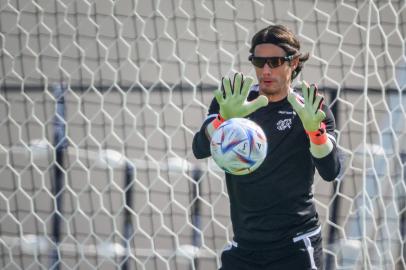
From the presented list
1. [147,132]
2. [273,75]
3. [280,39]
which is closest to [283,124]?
[273,75]

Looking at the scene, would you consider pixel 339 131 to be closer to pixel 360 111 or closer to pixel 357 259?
pixel 360 111

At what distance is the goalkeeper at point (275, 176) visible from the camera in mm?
2342

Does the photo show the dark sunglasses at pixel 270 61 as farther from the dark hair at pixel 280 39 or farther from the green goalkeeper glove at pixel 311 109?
the green goalkeeper glove at pixel 311 109

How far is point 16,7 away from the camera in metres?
3.54

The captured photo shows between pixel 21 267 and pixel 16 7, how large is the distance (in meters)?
1.22

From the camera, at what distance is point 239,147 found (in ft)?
7.33

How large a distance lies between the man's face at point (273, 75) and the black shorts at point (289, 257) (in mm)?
465

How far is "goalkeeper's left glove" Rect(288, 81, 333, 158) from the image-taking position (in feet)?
7.26

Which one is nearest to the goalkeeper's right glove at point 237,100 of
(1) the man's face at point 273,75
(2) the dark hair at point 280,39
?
(1) the man's face at point 273,75

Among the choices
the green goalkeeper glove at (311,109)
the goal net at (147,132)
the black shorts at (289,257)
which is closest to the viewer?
the green goalkeeper glove at (311,109)

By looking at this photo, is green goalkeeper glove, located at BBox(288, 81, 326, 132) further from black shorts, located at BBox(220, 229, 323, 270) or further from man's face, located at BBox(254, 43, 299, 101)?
black shorts, located at BBox(220, 229, 323, 270)

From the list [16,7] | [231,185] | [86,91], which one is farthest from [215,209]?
[16,7]

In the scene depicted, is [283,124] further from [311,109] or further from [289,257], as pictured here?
[289,257]

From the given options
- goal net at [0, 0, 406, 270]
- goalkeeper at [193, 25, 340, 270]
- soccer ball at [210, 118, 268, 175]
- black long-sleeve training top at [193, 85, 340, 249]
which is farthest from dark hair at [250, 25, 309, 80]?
goal net at [0, 0, 406, 270]
